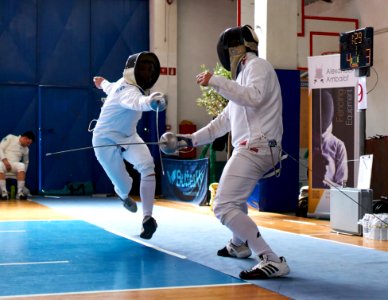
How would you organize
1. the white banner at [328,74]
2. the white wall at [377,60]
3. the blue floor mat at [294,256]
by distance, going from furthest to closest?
the white wall at [377,60]
the white banner at [328,74]
the blue floor mat at [294,256]

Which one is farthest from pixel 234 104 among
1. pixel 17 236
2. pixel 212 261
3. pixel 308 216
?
pixel 308 216

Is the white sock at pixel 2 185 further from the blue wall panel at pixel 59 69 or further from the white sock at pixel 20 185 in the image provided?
the blue wall panel at pixel 59 69

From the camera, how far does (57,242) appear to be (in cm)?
504

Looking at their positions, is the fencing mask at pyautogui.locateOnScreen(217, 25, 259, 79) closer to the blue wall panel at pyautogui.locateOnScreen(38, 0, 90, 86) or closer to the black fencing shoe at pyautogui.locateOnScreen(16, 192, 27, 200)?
the black fencing shoe at pyautogui.locateOnScreen(16, 192, 27, 200)

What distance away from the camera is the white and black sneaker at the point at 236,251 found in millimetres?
4312

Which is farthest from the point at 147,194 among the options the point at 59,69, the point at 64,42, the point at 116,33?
the point at 116,33

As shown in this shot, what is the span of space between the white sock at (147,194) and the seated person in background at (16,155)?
5616 millimetres

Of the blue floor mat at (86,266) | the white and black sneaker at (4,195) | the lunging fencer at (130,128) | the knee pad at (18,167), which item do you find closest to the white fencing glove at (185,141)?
the blue floor mat at (86,266)

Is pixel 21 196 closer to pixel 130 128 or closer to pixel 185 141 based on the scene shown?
pixel 130 128

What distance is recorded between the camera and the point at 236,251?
432 centimetres

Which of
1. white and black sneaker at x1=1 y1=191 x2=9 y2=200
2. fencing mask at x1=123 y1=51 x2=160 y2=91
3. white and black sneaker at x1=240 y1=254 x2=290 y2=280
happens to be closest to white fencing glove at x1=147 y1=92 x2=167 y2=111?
fencing mask at x1=123 y1=51 x2=160 y2=91

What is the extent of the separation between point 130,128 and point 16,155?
5540 millimetres

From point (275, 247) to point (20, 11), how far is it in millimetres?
8020

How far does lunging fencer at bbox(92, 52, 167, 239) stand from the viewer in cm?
516
